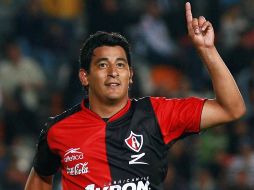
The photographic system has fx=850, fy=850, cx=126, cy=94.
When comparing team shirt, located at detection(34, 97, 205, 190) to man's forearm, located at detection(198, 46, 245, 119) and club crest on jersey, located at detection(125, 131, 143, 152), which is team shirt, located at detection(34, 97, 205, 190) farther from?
man's forearm, located at detection(198, 46, 245, 119)

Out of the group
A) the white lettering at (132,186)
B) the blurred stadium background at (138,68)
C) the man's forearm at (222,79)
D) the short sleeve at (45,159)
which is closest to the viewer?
the man's forearm at (222,79)

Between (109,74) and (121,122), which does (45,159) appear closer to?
(121,122)

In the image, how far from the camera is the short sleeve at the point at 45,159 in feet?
16.9

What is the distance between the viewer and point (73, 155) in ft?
16.2

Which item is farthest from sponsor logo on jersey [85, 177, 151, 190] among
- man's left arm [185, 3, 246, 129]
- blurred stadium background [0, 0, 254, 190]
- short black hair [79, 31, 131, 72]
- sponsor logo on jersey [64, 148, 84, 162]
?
blurred stadium background [0, 0, 254, 190]

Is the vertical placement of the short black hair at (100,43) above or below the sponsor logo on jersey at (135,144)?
above

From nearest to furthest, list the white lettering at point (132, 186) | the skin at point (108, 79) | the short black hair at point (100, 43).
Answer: the white lettering at point (132, 186), the skin at point (108, 79), the short black hair at point (100, 43)

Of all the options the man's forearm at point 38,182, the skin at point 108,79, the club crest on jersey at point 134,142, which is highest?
the skin at point 108,79

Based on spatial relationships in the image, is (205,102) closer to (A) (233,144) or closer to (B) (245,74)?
(A) (233,144)

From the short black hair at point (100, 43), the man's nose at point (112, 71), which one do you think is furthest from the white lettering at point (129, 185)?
the short black hair at point (100, 43)

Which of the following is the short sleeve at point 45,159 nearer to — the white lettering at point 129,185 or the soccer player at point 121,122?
the soccer player at point 121,122

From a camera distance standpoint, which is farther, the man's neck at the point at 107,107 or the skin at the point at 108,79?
the man's neck at the point at 107,107

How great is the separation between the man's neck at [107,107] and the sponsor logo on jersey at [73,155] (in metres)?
0.29

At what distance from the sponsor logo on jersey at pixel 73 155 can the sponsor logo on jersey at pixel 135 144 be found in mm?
282
